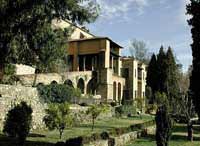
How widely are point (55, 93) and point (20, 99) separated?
9.50m

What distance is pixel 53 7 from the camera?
47.2ft

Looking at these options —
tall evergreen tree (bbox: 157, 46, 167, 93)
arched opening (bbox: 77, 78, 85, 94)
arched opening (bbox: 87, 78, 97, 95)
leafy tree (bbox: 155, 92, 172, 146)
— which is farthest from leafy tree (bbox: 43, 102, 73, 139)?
tall evergreen tree (bbox: 157, 46, 167, 93)

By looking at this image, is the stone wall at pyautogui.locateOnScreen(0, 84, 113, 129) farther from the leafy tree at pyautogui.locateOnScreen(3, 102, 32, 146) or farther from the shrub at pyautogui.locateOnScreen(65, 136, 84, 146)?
the shrub at pyautogui.locateOnScreen(65, 136, 84, 146)

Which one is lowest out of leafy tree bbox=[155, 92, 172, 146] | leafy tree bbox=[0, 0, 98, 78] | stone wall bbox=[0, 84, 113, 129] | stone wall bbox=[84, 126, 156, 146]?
stone wall bbox=[84, 126, 156, 146]

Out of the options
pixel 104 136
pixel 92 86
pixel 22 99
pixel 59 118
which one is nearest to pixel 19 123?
pixel 59 118

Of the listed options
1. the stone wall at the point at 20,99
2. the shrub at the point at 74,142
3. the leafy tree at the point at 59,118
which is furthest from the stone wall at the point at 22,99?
the shrub at the point at 74,142

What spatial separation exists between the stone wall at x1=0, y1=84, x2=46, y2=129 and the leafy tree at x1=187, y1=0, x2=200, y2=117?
33.8 ft

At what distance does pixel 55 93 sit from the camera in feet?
117

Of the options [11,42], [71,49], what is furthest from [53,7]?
[71,49]

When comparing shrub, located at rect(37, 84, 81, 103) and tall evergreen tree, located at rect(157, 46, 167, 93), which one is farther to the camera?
tall evergreen tree, located at rect(157, 46, 167, 93)

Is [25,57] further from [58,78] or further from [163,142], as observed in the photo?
[58,78]

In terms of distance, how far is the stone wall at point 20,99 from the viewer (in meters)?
24.9

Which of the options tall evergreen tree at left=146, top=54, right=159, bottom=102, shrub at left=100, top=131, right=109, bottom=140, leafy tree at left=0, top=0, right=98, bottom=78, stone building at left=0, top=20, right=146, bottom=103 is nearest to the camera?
leafy tree at left=0, top=0, right=98, bottom=78

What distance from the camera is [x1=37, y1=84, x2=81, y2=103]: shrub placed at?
32169 mm
